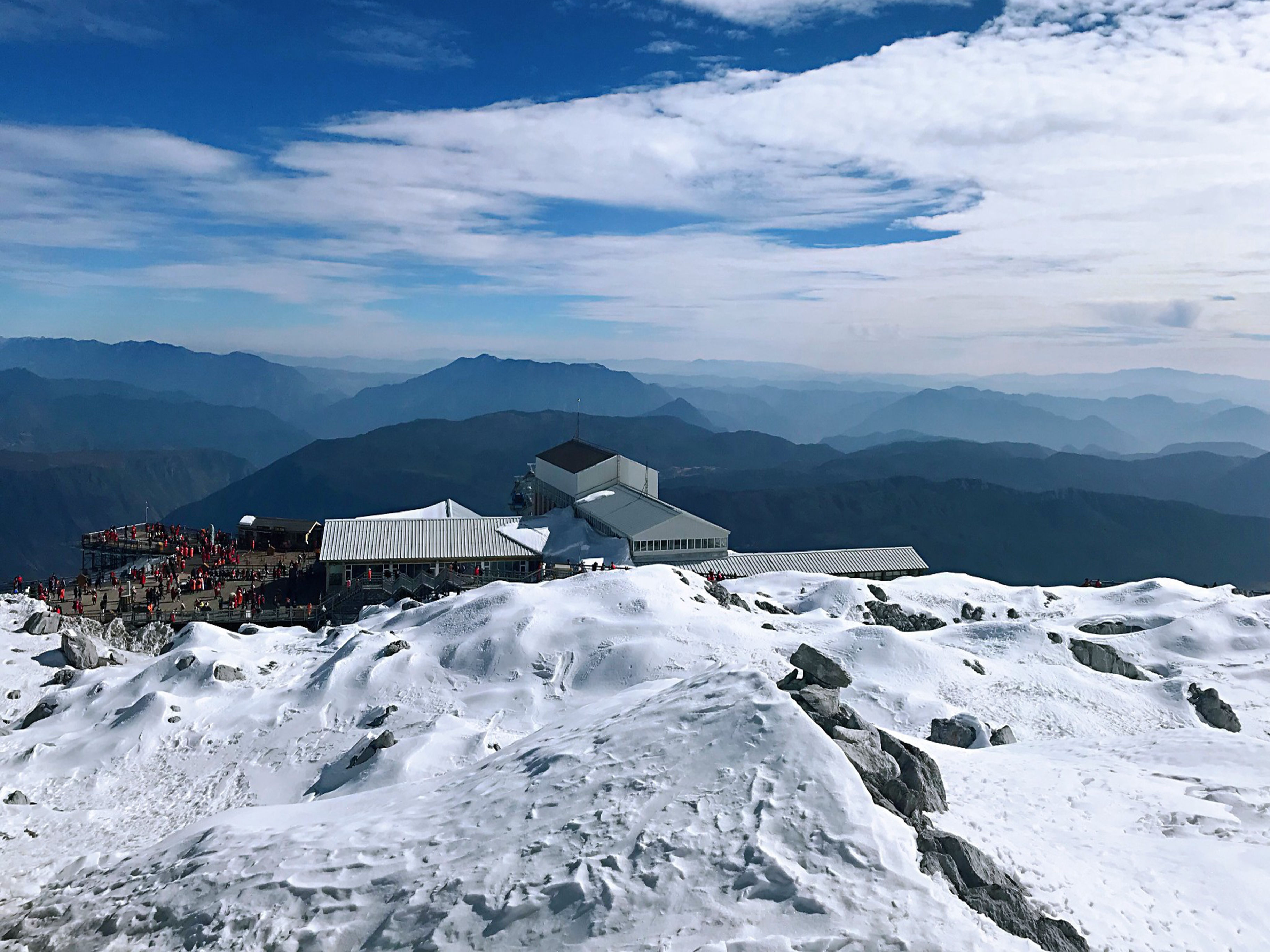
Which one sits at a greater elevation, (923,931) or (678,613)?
(923,931)

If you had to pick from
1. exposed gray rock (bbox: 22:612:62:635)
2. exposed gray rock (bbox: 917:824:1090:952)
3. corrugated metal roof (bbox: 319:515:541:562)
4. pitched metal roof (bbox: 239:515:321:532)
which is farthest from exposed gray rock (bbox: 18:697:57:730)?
pitched metal roof (bbox: 239:515:321:532)

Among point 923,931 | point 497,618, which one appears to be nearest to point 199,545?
point 497,618

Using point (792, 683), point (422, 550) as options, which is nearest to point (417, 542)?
point (422, 550)

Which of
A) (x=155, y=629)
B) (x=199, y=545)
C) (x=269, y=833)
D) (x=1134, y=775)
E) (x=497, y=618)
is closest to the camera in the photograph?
(x=269, y=833)

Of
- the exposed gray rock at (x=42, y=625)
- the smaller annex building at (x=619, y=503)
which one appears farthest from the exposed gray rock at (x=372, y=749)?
the smaller annex building at (x=619, y=503)

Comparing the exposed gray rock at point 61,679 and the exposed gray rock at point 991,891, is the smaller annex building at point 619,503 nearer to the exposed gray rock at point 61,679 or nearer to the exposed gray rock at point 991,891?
the exposed gray rock at point 61,679

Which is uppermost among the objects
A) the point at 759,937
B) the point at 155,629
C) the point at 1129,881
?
the point at 759,937

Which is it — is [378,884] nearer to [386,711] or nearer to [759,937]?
[759,937]
